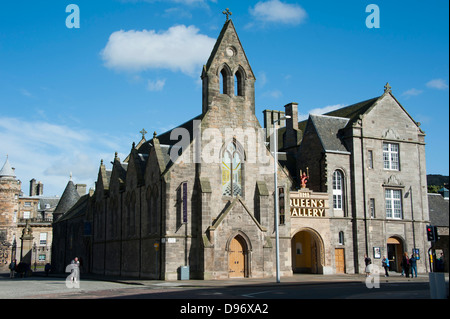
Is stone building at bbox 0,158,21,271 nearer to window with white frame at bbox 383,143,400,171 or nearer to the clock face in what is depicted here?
the clock face

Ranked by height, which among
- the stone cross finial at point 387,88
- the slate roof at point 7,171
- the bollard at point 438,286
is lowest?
the bollard at point 438,286

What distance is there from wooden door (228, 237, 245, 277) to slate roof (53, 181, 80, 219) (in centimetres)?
3639

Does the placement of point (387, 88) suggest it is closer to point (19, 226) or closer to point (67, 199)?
point (67, 199)

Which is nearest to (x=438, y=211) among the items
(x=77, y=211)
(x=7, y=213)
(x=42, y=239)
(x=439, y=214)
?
(x=439, y=214)

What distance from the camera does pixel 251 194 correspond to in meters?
36.3

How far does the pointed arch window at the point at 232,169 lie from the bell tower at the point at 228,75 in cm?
307

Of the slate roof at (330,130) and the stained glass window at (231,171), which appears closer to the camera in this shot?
the stained glass window at (231,171)

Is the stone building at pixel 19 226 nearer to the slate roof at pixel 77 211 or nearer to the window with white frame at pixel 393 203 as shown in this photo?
the slate roof at pixel 77 211

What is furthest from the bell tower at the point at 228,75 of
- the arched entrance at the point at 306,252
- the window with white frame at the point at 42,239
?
the window with white frame at the point at 42,239

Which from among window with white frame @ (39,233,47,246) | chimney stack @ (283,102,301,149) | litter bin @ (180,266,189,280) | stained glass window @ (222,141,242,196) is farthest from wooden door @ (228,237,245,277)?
window with white frame @ (39,233,47,246)

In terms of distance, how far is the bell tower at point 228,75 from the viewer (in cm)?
3625

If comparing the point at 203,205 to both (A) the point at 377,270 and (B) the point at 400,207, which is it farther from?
(B) the point at 400,207

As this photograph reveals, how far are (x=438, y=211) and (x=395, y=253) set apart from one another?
1105 cm
